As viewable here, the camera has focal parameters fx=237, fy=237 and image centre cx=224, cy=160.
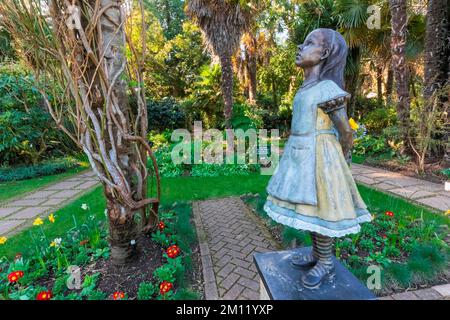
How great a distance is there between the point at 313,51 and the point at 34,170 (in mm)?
7998

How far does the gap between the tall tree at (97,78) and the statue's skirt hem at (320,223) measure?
1408 millimetres

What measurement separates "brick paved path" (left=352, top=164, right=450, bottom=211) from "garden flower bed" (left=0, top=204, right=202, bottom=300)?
3.86 m

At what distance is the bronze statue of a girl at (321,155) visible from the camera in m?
1.32

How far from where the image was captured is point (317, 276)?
1519mm

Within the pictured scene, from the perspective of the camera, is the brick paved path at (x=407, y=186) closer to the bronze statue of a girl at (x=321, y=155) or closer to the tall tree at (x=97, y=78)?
the bronze statue of a girl at (x=321, y=155)

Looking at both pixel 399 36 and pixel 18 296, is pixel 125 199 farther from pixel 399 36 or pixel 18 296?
pixel 399 36

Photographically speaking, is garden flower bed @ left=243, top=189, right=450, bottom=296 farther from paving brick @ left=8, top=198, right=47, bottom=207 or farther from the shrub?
the shrub

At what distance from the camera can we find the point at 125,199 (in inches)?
82.5

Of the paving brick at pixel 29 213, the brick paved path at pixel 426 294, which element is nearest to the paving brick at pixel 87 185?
the paving brick at pixel 29 213

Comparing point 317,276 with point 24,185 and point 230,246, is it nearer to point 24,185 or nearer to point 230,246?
point 230,246

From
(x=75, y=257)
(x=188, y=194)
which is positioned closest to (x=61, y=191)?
(x=188, y=194)

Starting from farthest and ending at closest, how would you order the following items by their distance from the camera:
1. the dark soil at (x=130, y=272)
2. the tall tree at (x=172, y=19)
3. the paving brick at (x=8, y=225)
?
the tall tree at (x=172, y=19) → the paving brick at (x=8, y=225) → the dark soil at (x=130, y=272)

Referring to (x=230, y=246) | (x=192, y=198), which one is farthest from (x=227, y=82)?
(x=230, y=246)

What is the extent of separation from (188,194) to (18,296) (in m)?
3.07
